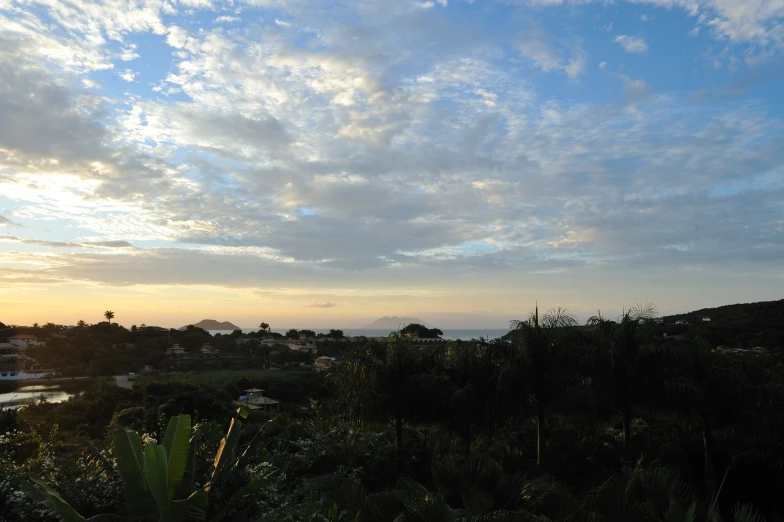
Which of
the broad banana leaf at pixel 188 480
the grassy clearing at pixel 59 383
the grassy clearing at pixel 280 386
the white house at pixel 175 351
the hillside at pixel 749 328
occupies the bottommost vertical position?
the grassy clearing at pixel 59 383

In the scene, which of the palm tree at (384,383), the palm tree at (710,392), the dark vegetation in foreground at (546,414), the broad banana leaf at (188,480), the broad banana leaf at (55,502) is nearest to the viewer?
the broad banana leaf at (55,502)

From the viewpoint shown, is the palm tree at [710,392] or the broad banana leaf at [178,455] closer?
the broad banana leaf at [178,455]

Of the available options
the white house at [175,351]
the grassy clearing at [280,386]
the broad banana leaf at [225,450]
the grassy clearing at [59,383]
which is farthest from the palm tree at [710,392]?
the white house at [175,351]

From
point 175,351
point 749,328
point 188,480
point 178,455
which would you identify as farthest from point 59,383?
point 749,328

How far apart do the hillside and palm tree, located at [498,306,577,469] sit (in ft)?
57.7

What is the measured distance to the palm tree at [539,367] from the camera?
1365 cm

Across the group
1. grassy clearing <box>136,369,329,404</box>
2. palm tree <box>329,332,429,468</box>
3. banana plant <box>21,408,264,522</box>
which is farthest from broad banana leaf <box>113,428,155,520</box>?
grassy clearing <box>136,369,329,404</box>

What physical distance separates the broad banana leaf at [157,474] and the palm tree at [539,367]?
31.2 ft

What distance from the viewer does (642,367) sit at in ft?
45.3

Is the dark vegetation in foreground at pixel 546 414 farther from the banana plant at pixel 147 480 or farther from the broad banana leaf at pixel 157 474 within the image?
the broad banana leaf at pixel 157 474

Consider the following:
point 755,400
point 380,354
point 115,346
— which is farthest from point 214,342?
point 755,400

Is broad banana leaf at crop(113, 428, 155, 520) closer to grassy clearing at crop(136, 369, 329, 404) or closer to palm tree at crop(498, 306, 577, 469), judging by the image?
palm tree at crop(498, 306, 577, 469)

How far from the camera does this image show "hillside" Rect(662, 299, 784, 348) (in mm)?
35625

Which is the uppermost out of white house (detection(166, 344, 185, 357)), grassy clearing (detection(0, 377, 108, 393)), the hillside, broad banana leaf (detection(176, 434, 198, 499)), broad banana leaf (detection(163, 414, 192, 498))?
the hillside
